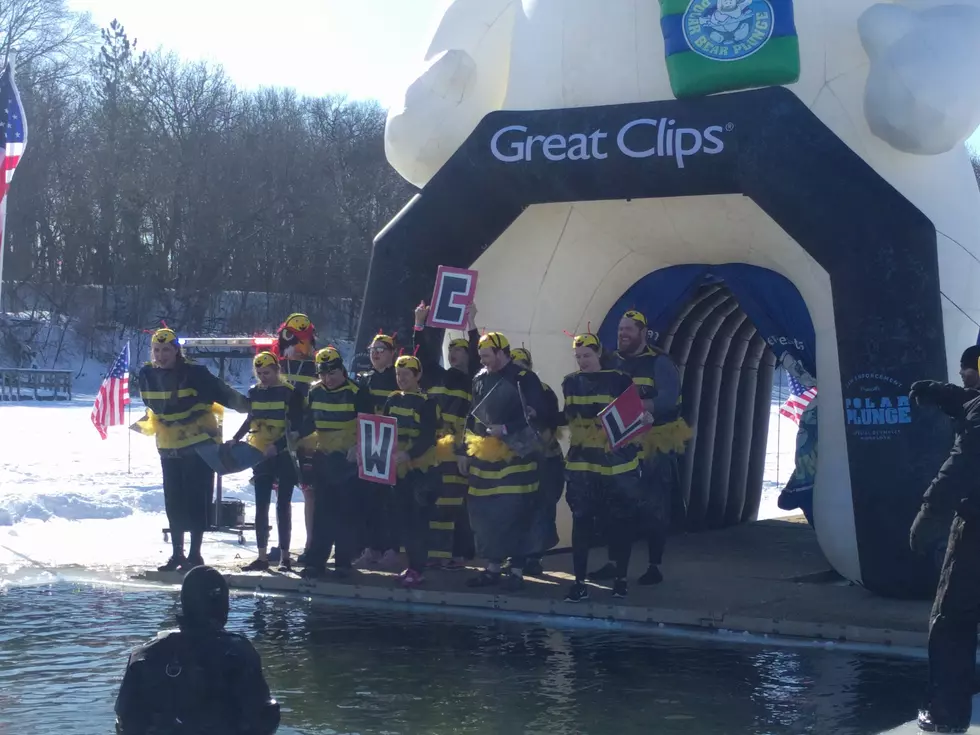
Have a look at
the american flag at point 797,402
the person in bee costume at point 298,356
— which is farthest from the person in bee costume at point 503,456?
the american flag at point 797,402

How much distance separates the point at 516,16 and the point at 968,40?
10.8ft

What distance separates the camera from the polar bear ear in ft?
26.6

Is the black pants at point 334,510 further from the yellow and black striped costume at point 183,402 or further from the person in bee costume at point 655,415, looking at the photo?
the person in bee costume at point 655,415

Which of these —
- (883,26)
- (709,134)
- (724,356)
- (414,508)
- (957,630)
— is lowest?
(957,630)

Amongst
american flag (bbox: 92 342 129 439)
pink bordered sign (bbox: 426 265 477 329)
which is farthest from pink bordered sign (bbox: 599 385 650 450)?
american flag (bbox: 92 342 129 439)

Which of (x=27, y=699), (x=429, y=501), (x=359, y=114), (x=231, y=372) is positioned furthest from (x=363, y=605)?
(x=359, y=114)

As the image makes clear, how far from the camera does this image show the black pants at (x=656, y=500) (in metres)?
8.48

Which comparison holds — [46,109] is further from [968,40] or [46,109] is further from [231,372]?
[968,40]

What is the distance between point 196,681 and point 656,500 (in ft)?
17.5

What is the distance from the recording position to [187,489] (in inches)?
367

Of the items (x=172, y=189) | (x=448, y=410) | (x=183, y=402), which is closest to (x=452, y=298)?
(x=448, y=410)

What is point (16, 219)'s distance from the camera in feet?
125

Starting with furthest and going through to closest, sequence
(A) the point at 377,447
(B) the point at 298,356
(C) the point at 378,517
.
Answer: (B) the point at 298,356
(C) the point at 378,517
(A) the point at 377,447

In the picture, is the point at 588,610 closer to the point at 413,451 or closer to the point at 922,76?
the point at 413,451
